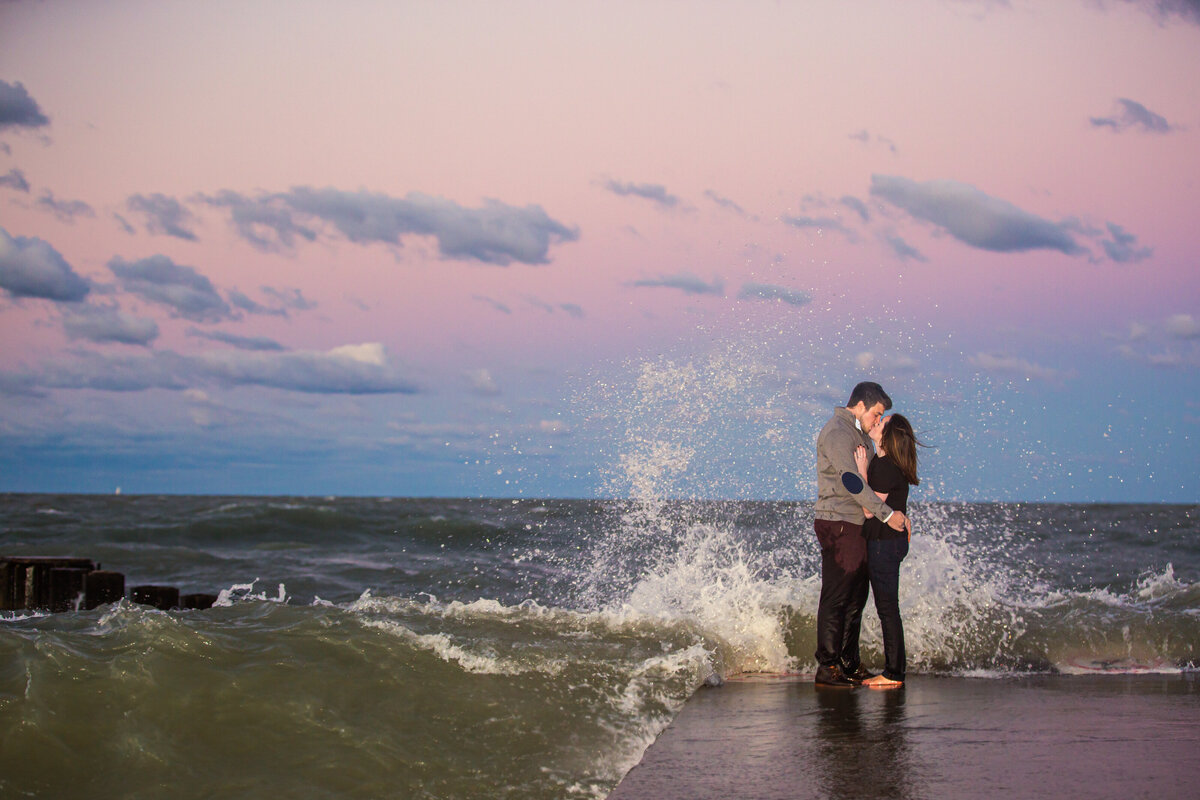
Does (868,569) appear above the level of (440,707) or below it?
above

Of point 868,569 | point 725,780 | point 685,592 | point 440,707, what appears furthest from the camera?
point 685,592

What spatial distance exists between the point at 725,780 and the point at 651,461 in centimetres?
590

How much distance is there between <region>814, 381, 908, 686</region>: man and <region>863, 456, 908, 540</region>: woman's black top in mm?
51

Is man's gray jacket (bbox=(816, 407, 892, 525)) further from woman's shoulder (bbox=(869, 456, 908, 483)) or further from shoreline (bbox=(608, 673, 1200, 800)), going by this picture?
shoreline (bbox=(608, 673, 1200, 800))

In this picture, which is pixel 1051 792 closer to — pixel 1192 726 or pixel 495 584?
pixel 1192 726

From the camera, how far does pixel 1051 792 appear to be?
344cm

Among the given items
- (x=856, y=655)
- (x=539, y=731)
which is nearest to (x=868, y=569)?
(x=856, y=655)

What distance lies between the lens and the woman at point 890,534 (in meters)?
5.77

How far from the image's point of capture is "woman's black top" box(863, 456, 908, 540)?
227 inches

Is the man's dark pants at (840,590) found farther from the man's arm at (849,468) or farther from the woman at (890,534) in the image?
the man's arm at (849,468)

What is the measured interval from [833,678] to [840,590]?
56 cm

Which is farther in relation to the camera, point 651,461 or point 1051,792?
point 651,461

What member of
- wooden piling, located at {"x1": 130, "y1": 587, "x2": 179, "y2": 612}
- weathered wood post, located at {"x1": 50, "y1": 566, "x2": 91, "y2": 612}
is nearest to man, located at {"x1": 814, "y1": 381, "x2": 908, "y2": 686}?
wooden piling, located at {"x1": 130, "y1": 587, "x2": 179, "y2": 612}

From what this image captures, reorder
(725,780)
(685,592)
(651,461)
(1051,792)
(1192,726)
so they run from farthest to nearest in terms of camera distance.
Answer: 1. (651,461)
2. (685,592)
3. (1192,726)
4. (725,780)
5. (1051,792)
